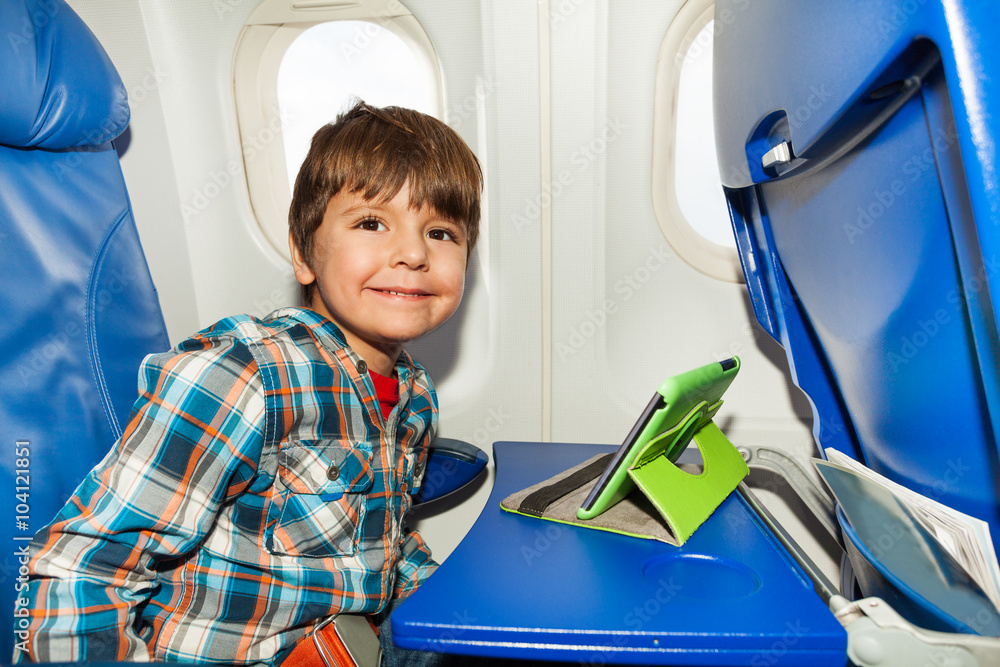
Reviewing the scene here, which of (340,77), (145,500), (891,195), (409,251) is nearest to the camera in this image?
(891,195)

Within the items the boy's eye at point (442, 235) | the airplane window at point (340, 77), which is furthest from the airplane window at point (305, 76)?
the boy's eye at point (442, 235)

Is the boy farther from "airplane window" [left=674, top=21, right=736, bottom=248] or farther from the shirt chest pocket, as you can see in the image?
"airplane window" [left=674, top=21, right=736, bottom=248]

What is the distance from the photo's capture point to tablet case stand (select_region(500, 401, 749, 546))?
0.86m

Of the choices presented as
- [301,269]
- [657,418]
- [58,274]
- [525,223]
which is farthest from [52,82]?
[657,418]

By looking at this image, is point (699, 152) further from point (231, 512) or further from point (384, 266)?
point (231, 512)

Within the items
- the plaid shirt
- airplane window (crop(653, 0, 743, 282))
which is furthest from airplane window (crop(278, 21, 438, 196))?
the plaid shirt

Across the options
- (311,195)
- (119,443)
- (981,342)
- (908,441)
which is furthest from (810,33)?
(119,443)

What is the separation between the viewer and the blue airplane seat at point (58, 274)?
0.80m

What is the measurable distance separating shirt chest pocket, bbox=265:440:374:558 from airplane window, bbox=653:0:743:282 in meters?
0.85

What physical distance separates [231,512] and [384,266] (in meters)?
0.45

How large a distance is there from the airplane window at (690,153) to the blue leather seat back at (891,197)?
1.21ft

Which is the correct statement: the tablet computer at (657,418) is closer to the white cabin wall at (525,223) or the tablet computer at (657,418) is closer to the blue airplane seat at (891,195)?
the blue airplane seat at (891,195)

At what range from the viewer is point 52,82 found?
894mm

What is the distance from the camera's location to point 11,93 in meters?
0.81
